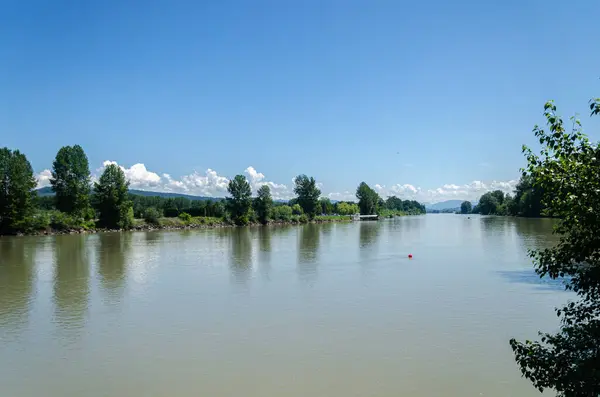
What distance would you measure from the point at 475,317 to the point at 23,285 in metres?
19.4

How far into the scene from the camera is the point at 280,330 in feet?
39.4

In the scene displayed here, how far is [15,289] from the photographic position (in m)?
17.9

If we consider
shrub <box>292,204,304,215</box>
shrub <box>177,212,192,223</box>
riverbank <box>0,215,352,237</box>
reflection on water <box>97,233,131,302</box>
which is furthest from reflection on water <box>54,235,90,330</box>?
shrub <box>292,204,304,215</box>

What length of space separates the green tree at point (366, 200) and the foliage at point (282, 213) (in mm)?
47496

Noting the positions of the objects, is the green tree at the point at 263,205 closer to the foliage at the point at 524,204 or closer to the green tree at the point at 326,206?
the green tree at the point at 326,206

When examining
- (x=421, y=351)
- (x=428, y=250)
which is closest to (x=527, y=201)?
(x=428, y=250)

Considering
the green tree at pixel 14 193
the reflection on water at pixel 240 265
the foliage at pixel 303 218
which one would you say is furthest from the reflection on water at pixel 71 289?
the foliage at pixel 303 218

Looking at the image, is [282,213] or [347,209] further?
[347,209]

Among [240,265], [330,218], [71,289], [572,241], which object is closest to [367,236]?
[240,265]

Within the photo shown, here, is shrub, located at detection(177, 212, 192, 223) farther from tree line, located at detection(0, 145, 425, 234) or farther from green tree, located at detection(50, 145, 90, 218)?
green tree, located at detection(50, 145, 90, 218)

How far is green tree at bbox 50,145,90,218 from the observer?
2378 inches

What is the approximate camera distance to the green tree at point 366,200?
138 meters

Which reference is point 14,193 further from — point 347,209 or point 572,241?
point 347,209

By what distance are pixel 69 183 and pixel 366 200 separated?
96796 millimetres
